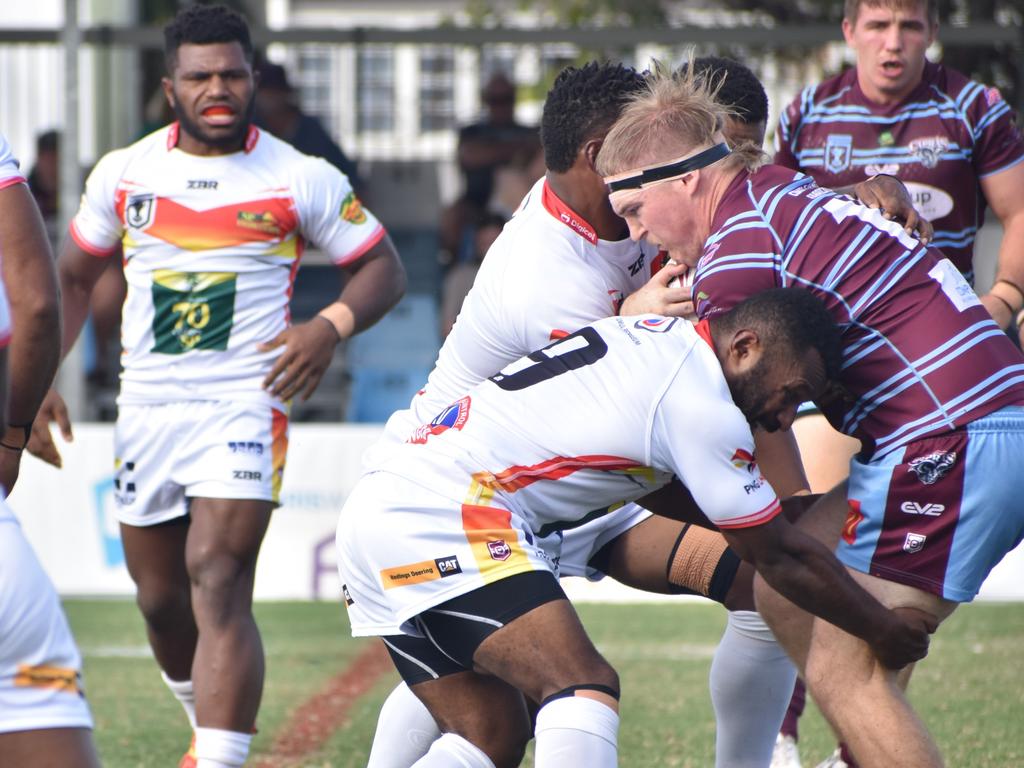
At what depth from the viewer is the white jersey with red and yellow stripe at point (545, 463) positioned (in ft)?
10.9

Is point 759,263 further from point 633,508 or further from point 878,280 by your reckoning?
point 633,508

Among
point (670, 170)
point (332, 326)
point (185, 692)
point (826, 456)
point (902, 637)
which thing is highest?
point (670, 170)

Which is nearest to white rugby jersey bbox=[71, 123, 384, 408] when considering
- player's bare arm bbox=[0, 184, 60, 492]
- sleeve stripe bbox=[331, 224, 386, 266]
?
sleeve stripe bbox=[331, 224, 386, 266]

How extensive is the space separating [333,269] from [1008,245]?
6857 millimetres

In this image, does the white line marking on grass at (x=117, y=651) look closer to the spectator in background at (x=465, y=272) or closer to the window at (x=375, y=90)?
the spectator in background at (x=465, y=272)

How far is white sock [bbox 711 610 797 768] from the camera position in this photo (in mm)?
4246

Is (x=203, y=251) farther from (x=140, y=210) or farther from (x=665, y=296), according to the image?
(x=665, y=296)

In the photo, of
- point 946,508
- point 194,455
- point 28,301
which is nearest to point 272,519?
point 194,455

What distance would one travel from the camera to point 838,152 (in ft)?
17.1

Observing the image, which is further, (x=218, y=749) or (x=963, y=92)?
(x=963, y=92)

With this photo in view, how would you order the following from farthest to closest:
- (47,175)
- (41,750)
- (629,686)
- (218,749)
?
1. (47,175)
2. (629,686)
3. (218,749)
4. (41,750)

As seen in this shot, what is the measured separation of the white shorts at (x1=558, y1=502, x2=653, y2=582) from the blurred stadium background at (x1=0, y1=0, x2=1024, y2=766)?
1.65 m

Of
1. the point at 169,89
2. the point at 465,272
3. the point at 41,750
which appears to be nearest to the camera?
the point at 41,750

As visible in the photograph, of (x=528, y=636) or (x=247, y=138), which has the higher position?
(x=247, y=138)
